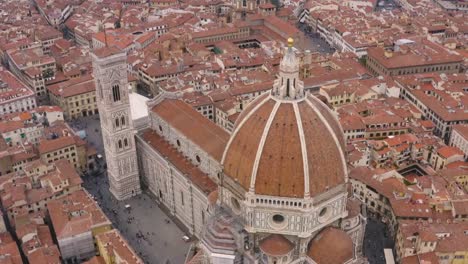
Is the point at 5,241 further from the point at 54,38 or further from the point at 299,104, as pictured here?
the point at 54,38

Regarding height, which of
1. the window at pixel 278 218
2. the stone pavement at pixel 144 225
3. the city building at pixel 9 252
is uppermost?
the window at pixel 278 218

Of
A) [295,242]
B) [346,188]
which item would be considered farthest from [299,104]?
[295,242]

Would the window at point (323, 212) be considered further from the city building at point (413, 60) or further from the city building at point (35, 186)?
the city building at point (413, 60)

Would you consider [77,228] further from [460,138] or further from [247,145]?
[460,138]

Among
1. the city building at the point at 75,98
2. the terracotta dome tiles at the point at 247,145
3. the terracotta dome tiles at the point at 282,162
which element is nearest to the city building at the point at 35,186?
the city building at the point at 75,98

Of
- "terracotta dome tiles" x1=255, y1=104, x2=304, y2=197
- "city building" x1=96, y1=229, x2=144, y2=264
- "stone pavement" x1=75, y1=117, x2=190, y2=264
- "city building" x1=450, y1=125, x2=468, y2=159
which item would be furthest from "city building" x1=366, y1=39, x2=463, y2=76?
"city building" x1=96, y1=229, x2=144, y2=264

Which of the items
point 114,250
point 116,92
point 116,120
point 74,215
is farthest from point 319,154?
point 74,215

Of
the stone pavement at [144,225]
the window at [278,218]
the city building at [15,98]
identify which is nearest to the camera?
the window at [278,218]
